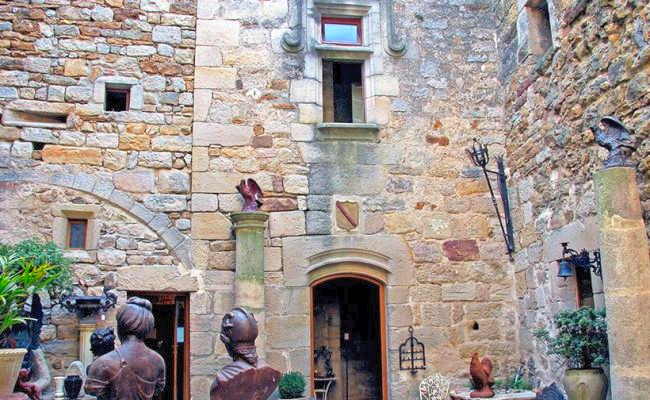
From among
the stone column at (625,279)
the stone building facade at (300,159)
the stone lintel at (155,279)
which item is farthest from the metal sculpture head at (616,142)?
the stone lintel at (155,279)

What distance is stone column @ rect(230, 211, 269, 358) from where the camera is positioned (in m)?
6.17

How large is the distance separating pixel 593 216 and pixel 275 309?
3.06m

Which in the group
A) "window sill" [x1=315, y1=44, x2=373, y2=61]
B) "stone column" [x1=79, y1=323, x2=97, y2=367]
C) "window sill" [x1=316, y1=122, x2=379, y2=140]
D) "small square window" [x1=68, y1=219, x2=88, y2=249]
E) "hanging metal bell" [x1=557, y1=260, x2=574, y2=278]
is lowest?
"stone column" [x1=79, y1=323, x2=97, y2=367]

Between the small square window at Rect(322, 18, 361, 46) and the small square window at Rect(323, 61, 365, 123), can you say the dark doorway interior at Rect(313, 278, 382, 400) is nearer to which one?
the small square window at Rect(323, 61, 365, 123)

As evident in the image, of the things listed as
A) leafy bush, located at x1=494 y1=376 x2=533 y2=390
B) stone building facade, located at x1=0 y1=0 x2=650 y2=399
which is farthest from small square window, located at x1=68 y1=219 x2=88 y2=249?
leafy bush, located at x1=494 y1=376 x2=533 y2=390

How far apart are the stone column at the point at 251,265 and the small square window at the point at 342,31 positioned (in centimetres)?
227

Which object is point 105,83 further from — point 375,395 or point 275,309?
point 375,395

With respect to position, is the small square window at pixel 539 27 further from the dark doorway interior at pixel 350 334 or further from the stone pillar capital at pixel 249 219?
the dark doorway interior at pixel 350 334

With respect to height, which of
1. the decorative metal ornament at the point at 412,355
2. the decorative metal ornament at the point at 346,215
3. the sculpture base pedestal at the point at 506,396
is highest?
the decorative metal ornament at the point at 346,215

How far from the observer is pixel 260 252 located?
20.6 feet

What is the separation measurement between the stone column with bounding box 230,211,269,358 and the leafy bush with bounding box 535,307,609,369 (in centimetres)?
271

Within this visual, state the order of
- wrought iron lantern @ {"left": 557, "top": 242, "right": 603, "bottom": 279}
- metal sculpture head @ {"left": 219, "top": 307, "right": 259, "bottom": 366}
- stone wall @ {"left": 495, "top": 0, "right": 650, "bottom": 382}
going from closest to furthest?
metal sculpture head @ {"left": 219, "top": 307, "right": 259, "bottom": 366} < stone wall @ {"left": 495, "top": 0, "right": 650, "bottom": 382} < wrought iron lantern @ {"left": 557, "top": 242, "right": 603, "bottom": 279}

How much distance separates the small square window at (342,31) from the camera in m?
7.27

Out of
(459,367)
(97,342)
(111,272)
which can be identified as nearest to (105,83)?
(111,272)
